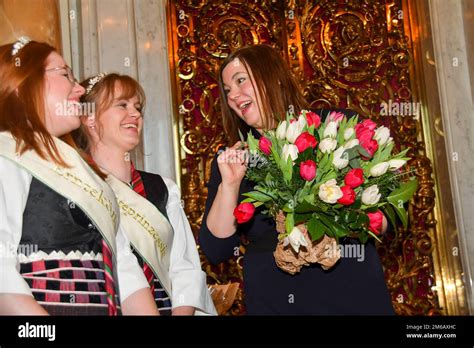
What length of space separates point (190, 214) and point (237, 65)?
5.69 ft

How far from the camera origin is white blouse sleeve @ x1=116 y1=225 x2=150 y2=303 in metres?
2.84

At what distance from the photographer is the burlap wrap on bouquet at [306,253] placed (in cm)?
268

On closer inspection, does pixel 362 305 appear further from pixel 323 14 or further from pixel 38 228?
pixel 323 14

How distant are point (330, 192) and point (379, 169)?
0.72ft

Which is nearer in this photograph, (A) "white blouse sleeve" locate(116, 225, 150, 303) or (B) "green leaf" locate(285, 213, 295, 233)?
(B) "green leaf" locate(285, 213, 295, 233)

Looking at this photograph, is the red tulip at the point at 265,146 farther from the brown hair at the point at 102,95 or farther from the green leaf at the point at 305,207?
the brown hair at the point at 102,95

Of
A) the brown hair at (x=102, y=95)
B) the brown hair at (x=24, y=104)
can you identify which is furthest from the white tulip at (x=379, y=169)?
the brown hair at (x=102, y=95)

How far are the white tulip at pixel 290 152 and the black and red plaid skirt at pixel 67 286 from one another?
69 cm

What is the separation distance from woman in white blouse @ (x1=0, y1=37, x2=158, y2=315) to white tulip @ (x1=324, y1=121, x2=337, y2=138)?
735 mm

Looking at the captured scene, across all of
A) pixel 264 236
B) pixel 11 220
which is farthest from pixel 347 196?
pixel 11 220

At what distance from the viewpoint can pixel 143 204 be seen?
317 centimetres

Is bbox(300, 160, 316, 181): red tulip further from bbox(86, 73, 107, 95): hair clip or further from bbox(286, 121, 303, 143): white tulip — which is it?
bbox(86, 73, 107, 95): hair clip

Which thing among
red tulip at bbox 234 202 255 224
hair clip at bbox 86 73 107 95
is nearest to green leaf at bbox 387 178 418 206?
red tulip at bbox 234 202 255 224
